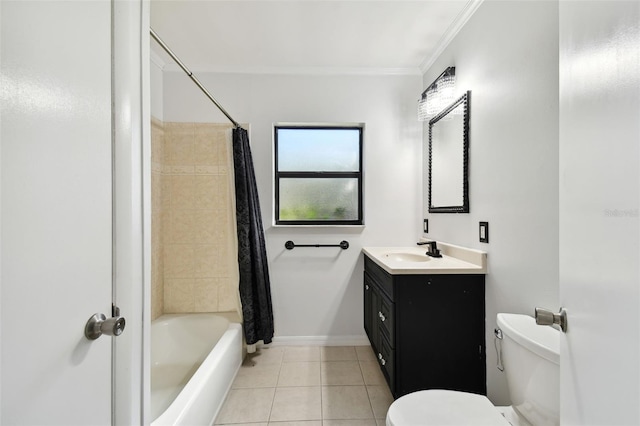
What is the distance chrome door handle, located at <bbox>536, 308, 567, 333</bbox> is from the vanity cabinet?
835mm

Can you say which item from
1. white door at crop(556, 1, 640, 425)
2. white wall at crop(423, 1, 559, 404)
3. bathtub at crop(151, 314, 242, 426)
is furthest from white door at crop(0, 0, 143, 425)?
white wall at crop(423, 1, 559, 404)

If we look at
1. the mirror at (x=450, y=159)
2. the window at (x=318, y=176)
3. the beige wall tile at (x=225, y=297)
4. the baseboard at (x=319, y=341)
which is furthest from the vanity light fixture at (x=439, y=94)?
the beige wall tile at (x=225, y=297)

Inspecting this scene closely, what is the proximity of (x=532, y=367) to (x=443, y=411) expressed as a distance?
0.36m

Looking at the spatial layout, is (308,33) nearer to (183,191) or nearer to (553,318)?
(183,191)

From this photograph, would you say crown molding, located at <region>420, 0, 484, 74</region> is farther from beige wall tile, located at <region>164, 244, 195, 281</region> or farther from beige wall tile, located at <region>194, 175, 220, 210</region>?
beige wall tile, located at <region>164, 244, 195, 281</region>

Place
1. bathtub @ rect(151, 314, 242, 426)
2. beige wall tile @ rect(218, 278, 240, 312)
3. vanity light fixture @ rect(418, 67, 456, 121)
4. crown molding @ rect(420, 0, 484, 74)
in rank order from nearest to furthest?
bathtub @ rect(151, 314, 242, 426)
crown molding @ rect(420, 0, 484, 74)
vanity light fixture @ rect(418, 67, 456, 121)
beige wall tile @ rect(218, 278, 240, 312)

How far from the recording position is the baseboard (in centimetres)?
241

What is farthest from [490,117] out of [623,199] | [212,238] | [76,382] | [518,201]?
[212,238]

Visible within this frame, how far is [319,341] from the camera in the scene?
2.41 m

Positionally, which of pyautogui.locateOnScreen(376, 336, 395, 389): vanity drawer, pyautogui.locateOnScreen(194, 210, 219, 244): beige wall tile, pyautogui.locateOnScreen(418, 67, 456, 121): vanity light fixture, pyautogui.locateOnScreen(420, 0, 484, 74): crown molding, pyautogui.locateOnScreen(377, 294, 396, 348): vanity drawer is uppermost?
pyautogui.locateOnScreen(420, 0, 484, 74): crown molding

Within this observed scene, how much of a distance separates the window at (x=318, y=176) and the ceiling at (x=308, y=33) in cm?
57

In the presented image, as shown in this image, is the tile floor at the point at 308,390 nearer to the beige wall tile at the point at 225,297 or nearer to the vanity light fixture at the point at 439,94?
the beige wall tile at the point at 225,297

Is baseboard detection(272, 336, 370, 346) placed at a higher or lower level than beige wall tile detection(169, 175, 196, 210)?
lower

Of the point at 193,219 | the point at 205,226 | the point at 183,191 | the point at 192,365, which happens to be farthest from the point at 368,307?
the point at 183,191
